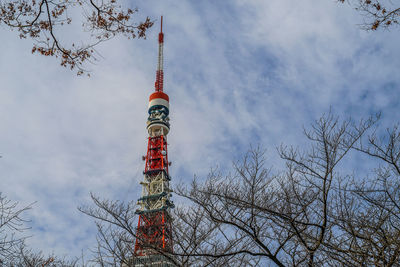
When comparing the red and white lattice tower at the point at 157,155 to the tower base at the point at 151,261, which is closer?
the tower base at the point at 151,261

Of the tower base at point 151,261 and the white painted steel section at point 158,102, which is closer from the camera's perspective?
the tower base at point 151,261

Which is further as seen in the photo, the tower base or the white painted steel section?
the white painted steel section

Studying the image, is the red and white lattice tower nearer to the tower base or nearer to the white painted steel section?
the white painted steel section

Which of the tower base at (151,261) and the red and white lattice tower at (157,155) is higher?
the red and white lattice tower at (157,155)

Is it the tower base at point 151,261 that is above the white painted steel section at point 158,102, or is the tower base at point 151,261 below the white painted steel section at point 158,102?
below

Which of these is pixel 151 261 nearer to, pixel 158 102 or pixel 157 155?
pixel 157 155

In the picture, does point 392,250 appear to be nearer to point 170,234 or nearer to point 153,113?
point 170,234

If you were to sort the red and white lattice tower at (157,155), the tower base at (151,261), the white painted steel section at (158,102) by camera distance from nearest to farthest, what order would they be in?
the tower base at (151,261)
the red and white lattice tower at (157,155)
the white painted steel section at (158,102)

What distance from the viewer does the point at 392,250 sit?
546 centimetres

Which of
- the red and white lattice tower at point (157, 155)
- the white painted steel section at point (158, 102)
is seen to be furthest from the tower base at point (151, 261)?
the white painted steel section at point (158, 102)

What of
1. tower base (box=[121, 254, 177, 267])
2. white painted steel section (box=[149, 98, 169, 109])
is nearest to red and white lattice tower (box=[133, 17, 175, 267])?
white painted steel section (box=[149, 98, 169, 109])

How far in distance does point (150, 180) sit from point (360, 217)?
103ft

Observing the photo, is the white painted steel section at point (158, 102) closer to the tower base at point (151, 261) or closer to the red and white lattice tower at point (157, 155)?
the red and white lattice tower at point (157, 155)

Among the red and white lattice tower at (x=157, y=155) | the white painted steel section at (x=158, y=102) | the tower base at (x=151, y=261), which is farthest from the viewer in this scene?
the white painted steel section at (x=158, y=102)
